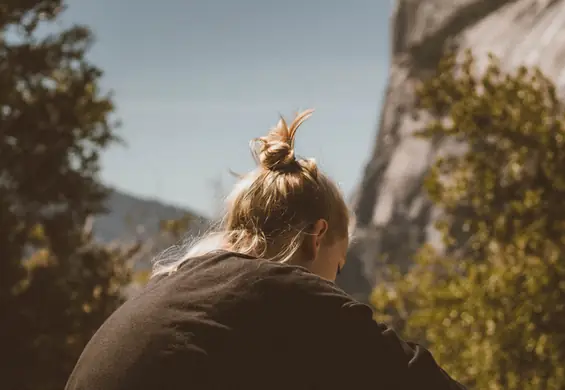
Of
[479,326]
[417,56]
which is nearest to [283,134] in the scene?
[479,326]

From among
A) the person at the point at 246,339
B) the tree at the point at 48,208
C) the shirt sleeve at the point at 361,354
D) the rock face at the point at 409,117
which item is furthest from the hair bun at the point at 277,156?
the rock face at the point at 409,117

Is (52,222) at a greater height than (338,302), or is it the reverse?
(338,302)

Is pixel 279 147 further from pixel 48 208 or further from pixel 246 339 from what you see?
pixel 48 208

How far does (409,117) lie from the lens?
1735 inches

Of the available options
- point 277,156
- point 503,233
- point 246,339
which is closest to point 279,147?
point 277,156

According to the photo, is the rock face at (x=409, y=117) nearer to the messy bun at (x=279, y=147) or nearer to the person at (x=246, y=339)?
the messy bun at (x=279, y=147)

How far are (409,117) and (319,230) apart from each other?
4258cm

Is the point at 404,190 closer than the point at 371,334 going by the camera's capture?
No

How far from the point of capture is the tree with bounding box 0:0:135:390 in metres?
11.9

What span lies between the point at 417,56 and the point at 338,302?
43.8m

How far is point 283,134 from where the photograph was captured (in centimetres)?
232

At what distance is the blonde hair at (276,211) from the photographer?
212 centimetres

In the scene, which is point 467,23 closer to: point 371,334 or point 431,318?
point 431,318

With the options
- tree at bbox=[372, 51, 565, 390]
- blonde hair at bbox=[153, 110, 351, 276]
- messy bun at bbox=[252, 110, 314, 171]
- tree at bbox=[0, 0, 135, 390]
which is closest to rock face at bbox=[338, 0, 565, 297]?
tree at bbox=[0, 0, 135, 390]
